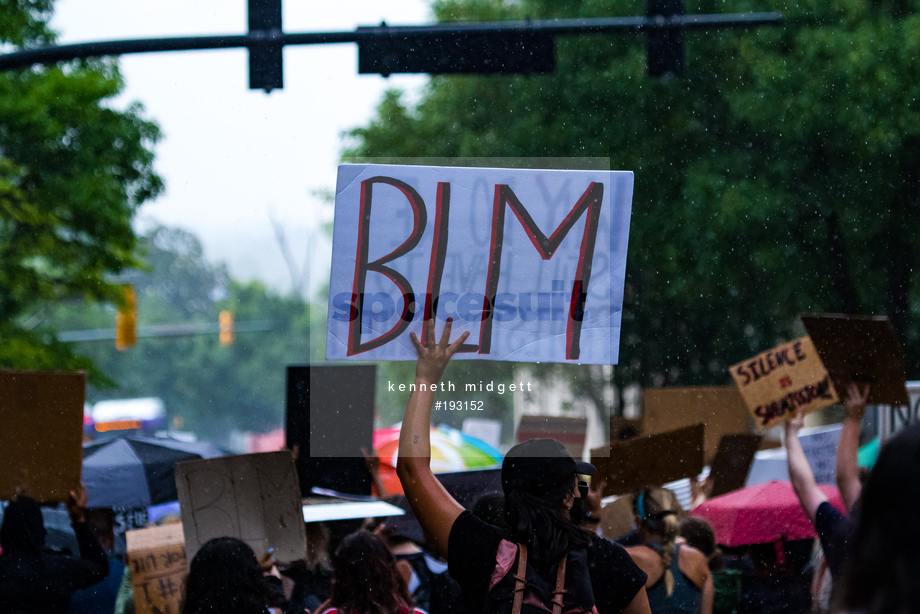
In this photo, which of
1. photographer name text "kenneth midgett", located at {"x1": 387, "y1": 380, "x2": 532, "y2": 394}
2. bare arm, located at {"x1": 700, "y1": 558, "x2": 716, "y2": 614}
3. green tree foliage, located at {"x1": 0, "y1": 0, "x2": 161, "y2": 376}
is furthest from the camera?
green tree foliage, located at {"x1": 0, "y1": 0, "x2": 161, "y2": 376}

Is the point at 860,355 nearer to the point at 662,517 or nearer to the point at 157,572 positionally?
the point at 662,517

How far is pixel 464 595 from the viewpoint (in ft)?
8.14

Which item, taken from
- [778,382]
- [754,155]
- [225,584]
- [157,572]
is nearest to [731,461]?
[778,382]

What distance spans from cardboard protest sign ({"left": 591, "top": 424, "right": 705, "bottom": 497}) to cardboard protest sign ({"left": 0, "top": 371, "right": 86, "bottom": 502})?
240cm

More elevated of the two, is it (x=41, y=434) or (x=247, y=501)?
(x=41, y=434)

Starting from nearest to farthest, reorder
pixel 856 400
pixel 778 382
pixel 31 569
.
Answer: pixel 856 400 < pixel 31 569 < pixel 778 382

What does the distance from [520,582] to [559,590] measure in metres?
0.09

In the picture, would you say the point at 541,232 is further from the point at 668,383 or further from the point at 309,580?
the point at 668,383

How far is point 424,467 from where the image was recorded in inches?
104

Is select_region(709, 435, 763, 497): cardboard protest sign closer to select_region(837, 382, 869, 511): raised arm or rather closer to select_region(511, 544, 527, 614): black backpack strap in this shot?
select_region(837, 382, 869, 511): raised arm

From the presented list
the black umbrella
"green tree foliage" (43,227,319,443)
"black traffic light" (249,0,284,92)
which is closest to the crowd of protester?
the black umbrella

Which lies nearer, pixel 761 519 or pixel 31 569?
pixel 31 569

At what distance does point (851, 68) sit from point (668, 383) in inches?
279

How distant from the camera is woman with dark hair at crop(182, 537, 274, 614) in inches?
125
